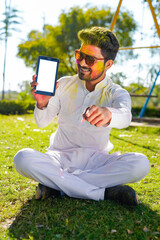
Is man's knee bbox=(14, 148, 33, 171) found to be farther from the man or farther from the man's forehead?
the man's forehead

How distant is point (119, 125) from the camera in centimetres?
276

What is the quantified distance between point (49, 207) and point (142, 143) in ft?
14.8

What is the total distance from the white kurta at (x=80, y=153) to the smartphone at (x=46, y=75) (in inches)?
11.6

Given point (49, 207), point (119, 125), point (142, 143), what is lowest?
point (142, 143)

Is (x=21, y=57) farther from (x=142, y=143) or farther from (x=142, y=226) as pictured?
(x=142, y=226)

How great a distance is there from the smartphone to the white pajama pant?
61 cm

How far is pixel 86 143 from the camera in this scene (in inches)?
132

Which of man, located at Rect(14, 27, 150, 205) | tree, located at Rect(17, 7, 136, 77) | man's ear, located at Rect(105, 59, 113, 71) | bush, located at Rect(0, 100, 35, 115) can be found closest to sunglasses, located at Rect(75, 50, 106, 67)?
man, located at Rect(14, 27, 150, 205)

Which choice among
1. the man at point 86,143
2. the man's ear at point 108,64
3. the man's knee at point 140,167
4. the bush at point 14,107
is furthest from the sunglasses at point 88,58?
the bush at point 14,107

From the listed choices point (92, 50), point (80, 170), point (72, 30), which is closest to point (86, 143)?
point (80, 170)

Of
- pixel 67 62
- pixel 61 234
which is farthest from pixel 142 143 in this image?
pixel 67 62

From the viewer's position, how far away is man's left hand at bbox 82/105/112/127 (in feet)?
8.02

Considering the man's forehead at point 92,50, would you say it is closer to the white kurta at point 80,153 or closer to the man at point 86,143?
the man at point 86,143

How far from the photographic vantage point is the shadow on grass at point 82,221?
93.2 inches
